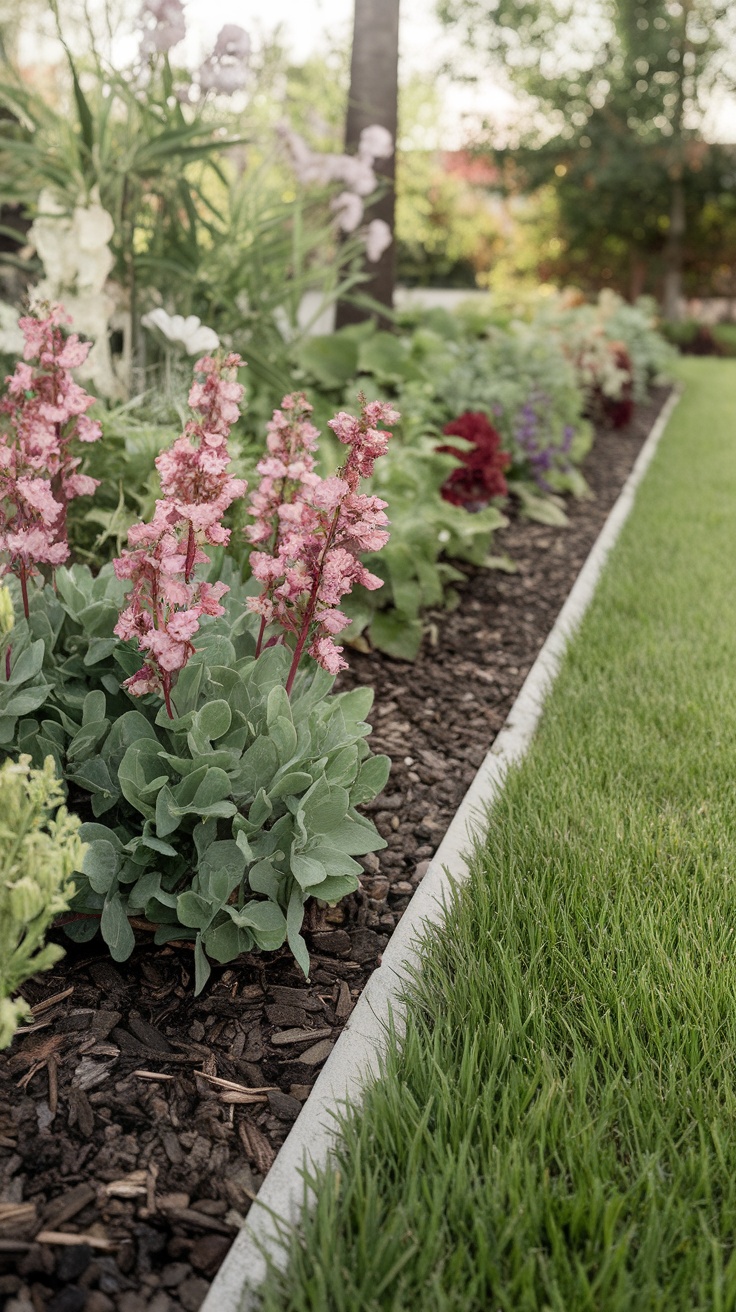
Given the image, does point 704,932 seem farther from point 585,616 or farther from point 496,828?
point 585,616

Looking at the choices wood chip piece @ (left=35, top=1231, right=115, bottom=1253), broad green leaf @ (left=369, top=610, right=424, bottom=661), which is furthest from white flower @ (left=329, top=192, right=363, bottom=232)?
wood chip piece @ (left=35, top=1231, right=115, bottom=1253)

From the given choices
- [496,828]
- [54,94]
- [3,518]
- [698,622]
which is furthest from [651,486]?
[3,518]

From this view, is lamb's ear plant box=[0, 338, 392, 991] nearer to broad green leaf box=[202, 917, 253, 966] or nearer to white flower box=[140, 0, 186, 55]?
broad green leaf box=[202, 917, 253, 966]

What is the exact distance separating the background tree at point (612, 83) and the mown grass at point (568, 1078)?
20.4 metres

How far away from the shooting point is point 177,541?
1737 millimetres

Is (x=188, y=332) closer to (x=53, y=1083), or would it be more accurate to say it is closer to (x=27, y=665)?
(x=27, y=665)

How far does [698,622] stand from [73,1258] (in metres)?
3.06

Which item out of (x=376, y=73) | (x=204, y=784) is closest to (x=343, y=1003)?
(x=204, y=784)

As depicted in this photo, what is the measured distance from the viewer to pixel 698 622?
3.72 meters

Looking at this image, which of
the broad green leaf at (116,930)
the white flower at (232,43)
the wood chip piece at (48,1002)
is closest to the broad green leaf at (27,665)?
the broad green leaf at (116,930)

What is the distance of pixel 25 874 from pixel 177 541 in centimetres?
63

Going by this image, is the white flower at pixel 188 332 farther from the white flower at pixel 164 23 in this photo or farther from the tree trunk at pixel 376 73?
the tree trunk at pixel 376 73

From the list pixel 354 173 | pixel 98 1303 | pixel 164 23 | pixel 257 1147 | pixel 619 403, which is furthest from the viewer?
pixel 619 403

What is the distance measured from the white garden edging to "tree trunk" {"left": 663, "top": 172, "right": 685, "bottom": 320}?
22693 mm
